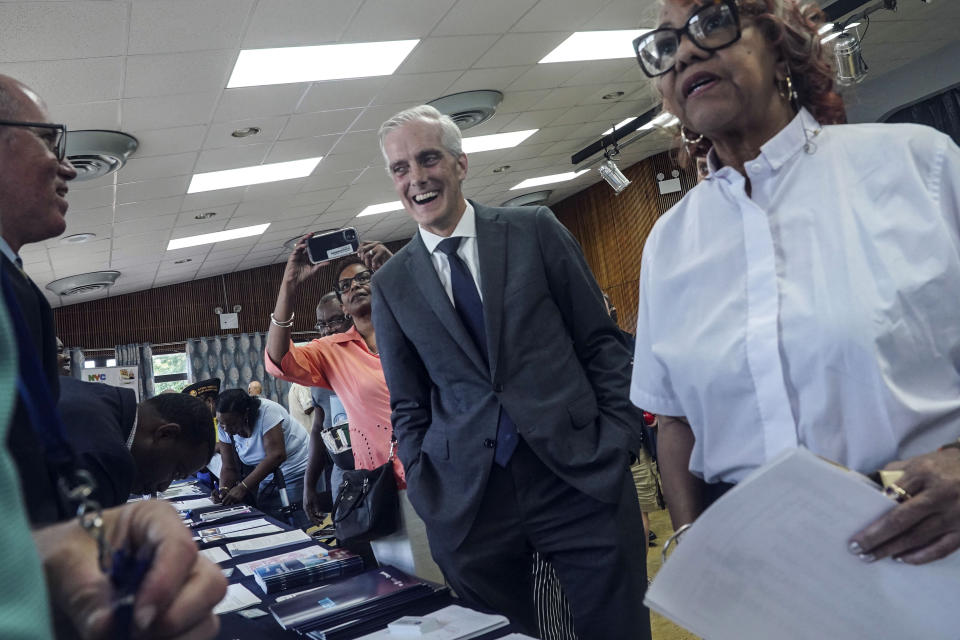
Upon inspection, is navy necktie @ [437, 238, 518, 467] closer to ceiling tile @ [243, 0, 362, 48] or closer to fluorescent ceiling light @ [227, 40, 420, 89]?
ceiling tile @ [243, 0, 362, 48]

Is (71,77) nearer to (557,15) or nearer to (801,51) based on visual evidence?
(557,15)

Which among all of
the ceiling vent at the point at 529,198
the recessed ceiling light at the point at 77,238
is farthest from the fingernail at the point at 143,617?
the ceiling vent at the point at 529,198

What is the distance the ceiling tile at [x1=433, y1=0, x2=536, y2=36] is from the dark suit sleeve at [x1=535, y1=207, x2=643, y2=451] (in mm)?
3471

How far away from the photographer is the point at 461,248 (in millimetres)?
1770

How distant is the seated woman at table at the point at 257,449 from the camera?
13.6 feet

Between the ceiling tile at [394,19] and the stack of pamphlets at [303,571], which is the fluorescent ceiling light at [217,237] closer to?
the ceiling tile at [394,19]

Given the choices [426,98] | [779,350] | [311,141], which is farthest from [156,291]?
[779,350]

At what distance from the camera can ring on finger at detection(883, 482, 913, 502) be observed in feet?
2.42

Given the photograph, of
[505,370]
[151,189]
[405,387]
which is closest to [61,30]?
[151,189]

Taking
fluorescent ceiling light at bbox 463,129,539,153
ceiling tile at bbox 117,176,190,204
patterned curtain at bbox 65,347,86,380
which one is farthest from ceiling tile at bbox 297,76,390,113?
patterned curtain at bbox 65,347,86,380

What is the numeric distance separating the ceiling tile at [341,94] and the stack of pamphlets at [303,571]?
13.7ft

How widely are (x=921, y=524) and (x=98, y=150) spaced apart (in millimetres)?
5654

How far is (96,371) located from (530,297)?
11.3 meters

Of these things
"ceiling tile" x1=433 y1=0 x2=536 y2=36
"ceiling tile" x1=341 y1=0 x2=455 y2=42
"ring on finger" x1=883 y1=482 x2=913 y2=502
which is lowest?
"ring on finger" x1=883 y1=482 x2=913 y2=502
